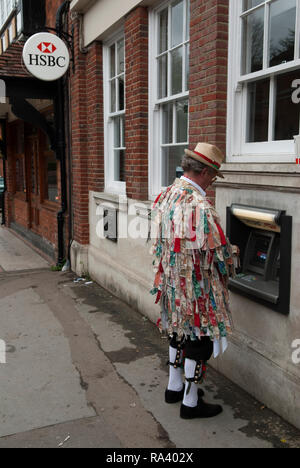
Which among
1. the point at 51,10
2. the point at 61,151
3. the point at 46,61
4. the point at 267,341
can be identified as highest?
the point at 51,10

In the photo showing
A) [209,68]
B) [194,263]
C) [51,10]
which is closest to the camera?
[194,263]

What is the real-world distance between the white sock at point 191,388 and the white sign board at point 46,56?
16.5 ft

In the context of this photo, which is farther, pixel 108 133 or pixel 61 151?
pixel 61 151

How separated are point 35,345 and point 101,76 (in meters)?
3.99

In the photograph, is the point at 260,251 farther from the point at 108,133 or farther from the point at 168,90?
the point at 108,133

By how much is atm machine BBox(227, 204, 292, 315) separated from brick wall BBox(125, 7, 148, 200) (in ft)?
6.39

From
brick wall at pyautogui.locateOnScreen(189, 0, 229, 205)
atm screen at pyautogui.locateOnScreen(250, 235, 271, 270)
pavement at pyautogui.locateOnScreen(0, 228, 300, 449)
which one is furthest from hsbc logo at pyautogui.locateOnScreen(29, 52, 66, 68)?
atm screen at pyautogui.locateOnScreen(250, 235, 271, 270)

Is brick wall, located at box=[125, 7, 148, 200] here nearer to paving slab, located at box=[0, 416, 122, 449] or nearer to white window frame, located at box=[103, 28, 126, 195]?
white window frame, located at box=[103, 28, 126, 195]

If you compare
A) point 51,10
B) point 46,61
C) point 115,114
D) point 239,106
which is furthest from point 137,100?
point 51,10

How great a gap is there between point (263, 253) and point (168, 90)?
7.56ft

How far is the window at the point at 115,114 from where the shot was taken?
5.94 m

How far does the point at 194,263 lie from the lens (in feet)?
9.24

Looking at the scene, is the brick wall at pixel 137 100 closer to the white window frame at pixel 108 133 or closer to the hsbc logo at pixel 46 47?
the white window frame at pixel 108 133

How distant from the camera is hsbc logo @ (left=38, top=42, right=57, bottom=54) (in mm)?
6344
